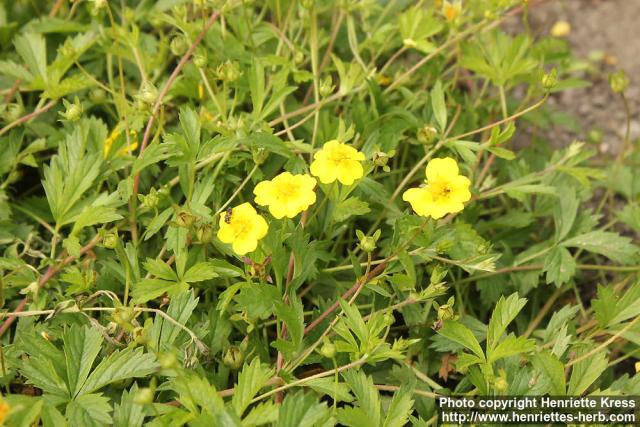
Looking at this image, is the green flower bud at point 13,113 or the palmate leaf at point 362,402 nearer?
the palmate leaf at point 362,402

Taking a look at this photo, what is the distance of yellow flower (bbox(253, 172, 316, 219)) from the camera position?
4.09ft

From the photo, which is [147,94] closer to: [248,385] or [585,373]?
[248,385]

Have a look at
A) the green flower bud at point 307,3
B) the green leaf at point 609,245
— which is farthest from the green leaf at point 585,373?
the green flower bud at point 307,3

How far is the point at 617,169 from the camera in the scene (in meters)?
1.97

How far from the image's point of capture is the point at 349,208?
142 centimetres

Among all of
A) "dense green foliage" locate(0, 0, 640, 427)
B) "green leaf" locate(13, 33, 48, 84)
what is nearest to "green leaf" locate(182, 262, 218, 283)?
"dense green foliage" locate(0, 0, 640, 427)

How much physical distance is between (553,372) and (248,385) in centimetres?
58

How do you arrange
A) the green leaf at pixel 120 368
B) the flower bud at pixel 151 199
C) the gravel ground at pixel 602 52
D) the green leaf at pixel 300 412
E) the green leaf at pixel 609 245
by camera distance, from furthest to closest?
the gravel ground at pixel 602 52, the green leaf at pixel 609 245, the flower bud at pixel 151 199, the green leaf at pixel 120 368, the green leaf at pixel 300 412

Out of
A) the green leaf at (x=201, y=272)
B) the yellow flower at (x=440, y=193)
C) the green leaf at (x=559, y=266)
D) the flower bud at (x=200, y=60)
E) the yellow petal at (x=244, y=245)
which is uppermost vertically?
the flower bud at (x=200, y=60)

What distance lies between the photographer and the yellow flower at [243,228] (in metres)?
1.22

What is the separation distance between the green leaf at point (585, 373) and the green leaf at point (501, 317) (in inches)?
6.4

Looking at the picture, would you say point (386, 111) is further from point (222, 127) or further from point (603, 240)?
point (603, 240)

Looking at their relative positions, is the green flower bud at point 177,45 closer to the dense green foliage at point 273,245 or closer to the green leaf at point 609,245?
the dense green foliage at point 273,245

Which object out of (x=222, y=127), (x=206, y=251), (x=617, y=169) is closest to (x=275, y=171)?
(x=222, y=127)
